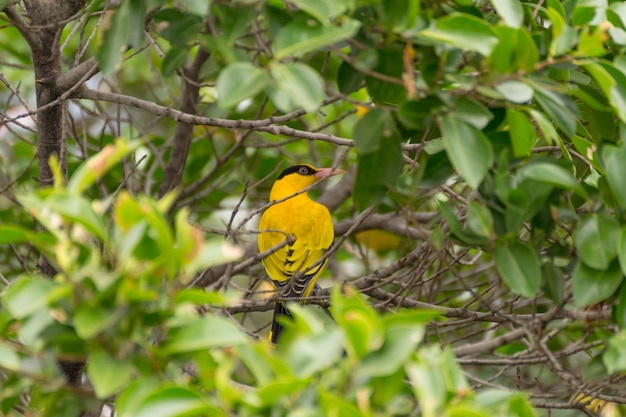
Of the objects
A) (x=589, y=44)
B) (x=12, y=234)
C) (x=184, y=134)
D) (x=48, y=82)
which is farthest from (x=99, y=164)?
(x=184, y=134)

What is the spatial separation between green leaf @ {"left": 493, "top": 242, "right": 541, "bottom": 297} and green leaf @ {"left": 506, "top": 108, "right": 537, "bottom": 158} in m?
0.24

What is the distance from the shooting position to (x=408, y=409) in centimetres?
180

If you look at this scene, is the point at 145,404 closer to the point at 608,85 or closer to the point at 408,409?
the point at 408,409

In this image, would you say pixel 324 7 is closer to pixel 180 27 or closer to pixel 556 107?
pixel 180 27

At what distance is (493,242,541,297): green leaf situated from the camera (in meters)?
2.15

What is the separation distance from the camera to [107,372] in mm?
1689

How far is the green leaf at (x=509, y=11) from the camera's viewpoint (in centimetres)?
211

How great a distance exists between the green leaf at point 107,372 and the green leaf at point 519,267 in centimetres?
98

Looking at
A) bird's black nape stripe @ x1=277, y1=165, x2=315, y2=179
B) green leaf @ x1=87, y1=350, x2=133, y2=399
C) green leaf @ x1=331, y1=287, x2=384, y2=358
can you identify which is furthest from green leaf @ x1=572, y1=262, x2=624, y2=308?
bird's black nape stripe @ x1=277, y1=165, x2=315, y2=179

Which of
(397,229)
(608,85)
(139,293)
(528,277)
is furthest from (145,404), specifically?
(397,229)

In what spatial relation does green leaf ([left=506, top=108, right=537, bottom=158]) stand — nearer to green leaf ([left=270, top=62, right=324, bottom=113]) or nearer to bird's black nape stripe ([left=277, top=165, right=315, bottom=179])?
green leaf ([left=270, top=62, right=324, bottom=113])

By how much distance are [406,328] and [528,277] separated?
1.90 ft

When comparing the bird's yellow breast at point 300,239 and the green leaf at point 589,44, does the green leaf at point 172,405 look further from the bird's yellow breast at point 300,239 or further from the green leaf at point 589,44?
the bird's yellow breast at point 300,239

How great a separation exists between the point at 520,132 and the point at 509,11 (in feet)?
1.01
